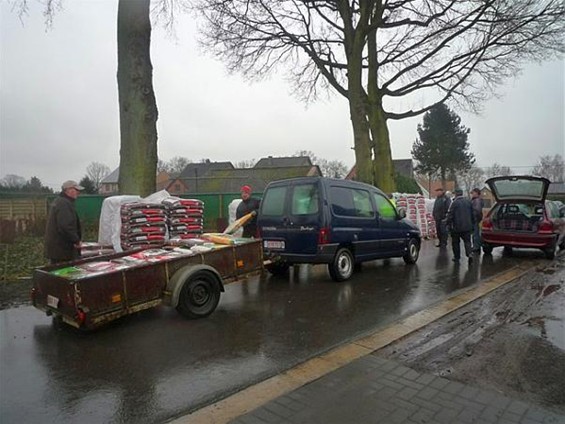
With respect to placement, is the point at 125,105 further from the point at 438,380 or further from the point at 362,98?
the point at 362,98

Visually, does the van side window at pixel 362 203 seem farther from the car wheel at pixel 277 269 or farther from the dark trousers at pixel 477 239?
the dark trousers at pixel 477 239

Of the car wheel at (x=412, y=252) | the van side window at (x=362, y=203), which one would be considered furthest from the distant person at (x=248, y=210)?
the car wheel at (x=412, y=252)

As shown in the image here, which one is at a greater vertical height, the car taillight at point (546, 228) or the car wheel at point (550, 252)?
the car taillight at point (546, 228)

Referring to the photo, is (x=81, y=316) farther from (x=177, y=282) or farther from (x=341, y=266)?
(x=341, y=266)

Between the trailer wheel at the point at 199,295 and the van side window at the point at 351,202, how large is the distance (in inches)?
114

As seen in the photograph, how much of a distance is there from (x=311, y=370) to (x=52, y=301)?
3.09 meters

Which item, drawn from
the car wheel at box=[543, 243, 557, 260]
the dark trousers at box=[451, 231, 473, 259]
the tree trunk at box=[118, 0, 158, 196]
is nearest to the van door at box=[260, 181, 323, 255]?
the tree trunk at box=[118, 0, 158, 196]

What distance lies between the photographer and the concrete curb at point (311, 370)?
10.1 ft

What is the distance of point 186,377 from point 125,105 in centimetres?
756

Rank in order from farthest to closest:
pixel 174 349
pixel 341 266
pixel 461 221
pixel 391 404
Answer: pixel 461 221 < pixel 341 266 < pixel 174 349 < pixel 391 404

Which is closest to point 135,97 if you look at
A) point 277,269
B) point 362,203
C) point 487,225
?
point 277,269

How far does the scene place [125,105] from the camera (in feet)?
31.1

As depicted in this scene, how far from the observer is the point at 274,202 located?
7895mm

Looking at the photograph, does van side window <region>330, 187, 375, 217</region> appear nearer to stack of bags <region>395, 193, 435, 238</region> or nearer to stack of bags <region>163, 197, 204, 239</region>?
stack of bags <region>163, 197, 204, 239</region>
